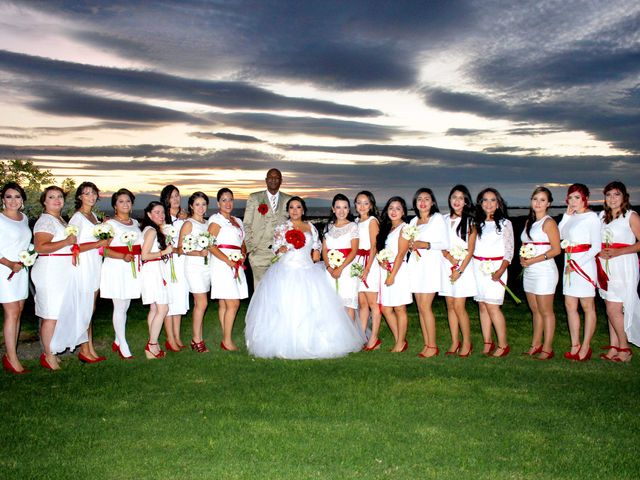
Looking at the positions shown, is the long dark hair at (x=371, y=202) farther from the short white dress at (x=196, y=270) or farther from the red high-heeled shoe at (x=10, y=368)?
the red high-heeled shoe at (x=10, y=368)

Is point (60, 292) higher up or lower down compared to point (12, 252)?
lower down

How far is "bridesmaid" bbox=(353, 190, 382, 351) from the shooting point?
379 inches

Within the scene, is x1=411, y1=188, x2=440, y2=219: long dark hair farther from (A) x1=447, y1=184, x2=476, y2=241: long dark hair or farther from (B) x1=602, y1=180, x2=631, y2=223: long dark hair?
(B) x1=602, y1=180, x2=631, y2=223: long dark hair

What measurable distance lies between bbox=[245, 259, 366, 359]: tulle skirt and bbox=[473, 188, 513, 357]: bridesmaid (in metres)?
2.02

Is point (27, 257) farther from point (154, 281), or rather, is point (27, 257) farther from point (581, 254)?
point (581, 254)

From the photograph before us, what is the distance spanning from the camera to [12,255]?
8227mm

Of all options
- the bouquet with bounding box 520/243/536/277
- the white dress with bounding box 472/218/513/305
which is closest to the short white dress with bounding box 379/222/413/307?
the white dress with bounding box 472/218/513/305

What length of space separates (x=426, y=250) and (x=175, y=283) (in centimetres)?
383

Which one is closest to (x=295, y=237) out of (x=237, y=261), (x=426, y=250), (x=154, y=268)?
(x=237, y=261)

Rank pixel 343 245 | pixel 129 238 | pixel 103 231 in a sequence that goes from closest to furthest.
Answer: pixel 103 231 < pixel 129 238 < pixel 343 245

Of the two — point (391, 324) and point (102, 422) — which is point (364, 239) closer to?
point (391, 324)

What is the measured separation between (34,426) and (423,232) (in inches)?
220

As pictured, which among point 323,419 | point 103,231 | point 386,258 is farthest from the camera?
point 386,258

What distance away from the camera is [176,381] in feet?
26.5
